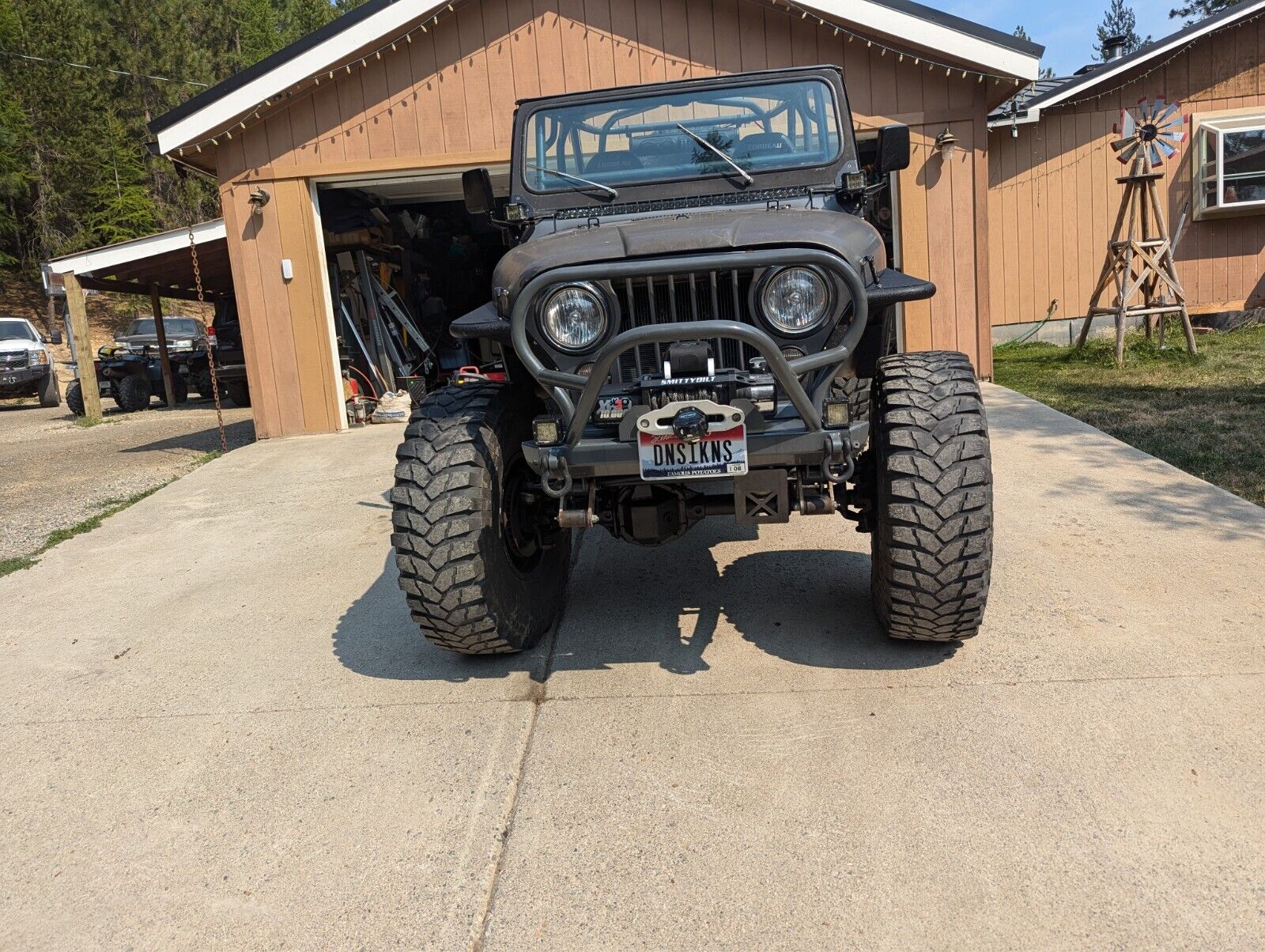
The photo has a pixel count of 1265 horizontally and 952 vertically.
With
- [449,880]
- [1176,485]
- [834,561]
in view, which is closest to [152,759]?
[449,880]

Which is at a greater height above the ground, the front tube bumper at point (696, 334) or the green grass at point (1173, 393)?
the front tube bumper at point (696, 334)

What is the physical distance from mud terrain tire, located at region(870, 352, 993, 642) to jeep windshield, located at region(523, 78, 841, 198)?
131 cm

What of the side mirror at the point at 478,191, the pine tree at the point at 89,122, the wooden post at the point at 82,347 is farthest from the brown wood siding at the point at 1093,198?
the pine tree at the point at 89,122

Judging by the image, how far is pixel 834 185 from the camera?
411cm

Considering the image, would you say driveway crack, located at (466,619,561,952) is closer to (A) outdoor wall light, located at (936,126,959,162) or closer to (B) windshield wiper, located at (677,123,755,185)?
(B) windshield wiper, located at (677,123,755,185)

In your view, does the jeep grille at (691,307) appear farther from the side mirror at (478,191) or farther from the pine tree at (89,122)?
the pine tree at (89,122)

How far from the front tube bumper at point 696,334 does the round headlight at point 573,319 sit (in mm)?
58

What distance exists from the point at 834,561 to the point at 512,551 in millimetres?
1738

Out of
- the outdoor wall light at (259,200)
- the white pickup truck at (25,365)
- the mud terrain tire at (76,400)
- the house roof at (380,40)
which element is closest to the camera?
the house roof at (380,40)

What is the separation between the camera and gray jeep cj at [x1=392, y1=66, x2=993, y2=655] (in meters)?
3.12

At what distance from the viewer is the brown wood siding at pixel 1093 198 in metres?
12.9

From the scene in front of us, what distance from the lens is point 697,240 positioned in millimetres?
3197

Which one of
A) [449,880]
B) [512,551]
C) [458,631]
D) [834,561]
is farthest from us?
[834,561]

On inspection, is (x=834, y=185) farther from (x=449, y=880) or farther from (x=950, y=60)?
(x=950, y=60)
